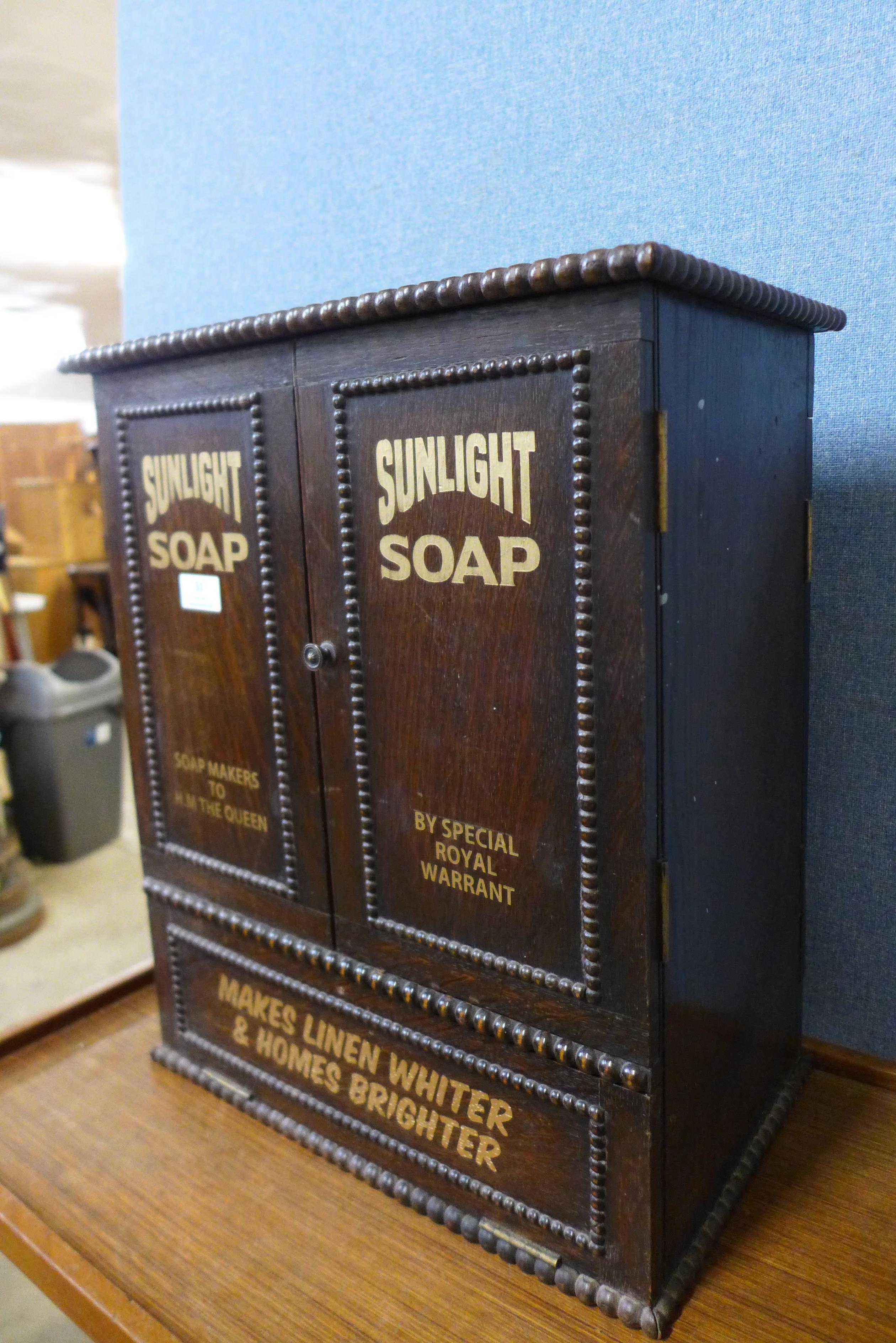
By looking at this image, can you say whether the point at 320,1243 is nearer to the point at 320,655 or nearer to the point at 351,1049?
the point at 351,1049

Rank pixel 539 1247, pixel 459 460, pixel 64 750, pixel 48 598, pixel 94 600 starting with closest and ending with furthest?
1. pixel 459 460
2. pixel 539 1247
3. pixel 64 750
4. pixel 48 598
5. pixel 94 600

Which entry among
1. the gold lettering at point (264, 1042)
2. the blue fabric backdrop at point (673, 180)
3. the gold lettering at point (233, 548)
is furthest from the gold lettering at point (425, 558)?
the gold lettering at point (264, 1042)

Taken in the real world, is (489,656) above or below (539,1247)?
above

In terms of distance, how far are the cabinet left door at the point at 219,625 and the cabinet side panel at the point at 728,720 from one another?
431mm

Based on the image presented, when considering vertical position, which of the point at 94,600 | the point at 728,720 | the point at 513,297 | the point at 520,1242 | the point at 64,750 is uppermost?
the point at 513,297

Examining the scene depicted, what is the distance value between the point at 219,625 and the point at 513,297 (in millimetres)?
560

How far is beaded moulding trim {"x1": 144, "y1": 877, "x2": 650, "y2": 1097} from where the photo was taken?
3.15 feet

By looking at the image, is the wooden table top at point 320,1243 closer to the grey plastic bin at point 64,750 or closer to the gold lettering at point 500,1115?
the gold lettering at point 500,1115

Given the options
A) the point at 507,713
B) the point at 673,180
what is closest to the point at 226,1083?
the point at 507,713

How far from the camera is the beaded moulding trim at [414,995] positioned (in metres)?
0.96

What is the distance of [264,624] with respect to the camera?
3.86 feet

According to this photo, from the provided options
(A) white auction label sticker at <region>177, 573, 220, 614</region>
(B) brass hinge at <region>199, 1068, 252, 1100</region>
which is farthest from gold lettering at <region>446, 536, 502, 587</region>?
(B) brass hinge at <region>199, 1068, 252, 1100</region>

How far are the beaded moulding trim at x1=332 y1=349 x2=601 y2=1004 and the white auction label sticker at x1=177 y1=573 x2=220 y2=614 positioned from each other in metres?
0.22

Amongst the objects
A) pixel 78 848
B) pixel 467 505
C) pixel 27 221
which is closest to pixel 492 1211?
pixel 467 505
